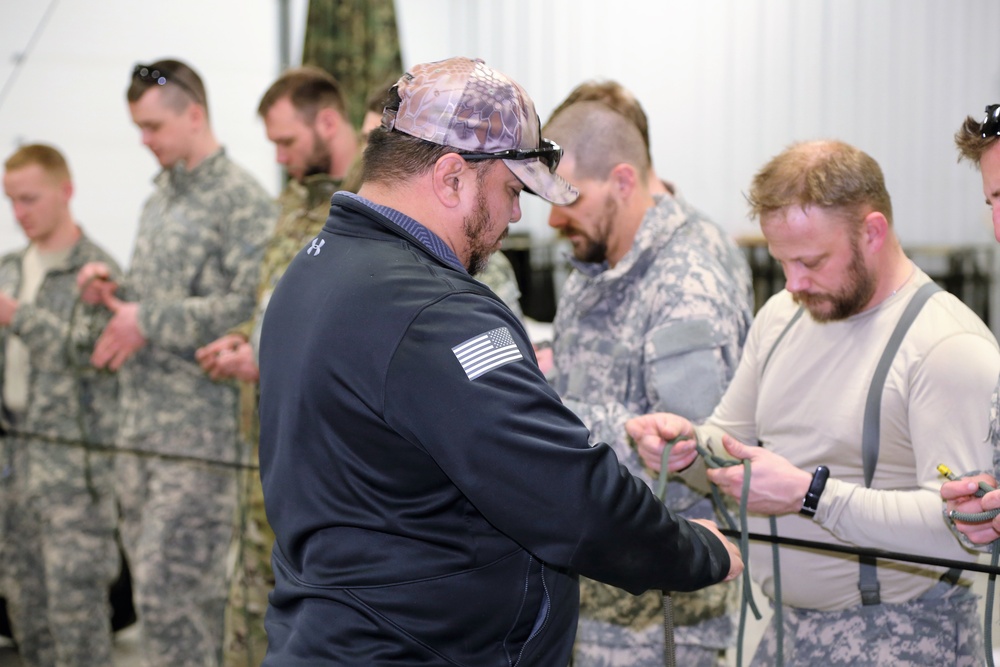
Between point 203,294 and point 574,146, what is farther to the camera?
point 203,294

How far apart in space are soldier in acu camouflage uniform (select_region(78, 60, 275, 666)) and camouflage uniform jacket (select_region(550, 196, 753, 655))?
1.31m

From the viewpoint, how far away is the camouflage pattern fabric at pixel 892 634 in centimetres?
171

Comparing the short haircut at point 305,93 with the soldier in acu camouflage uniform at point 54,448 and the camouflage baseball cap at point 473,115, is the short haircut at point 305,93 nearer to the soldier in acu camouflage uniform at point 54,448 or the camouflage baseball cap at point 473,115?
the soldier in acu camouflage uniform at point 54,448

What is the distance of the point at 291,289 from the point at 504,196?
0.33 m

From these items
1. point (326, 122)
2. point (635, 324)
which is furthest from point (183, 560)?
point (635, 324)

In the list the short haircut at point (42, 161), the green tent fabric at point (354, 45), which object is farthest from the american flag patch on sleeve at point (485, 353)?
the green tent fabric at point (354, 45)

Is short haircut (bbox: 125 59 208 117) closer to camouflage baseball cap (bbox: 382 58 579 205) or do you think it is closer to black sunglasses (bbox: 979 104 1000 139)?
camouflage baseball cap (bbox: 382 58 579 205)

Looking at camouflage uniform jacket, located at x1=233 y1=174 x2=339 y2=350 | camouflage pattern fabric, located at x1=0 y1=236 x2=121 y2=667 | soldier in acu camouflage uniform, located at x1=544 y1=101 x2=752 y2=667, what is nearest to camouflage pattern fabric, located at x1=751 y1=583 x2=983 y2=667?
soldier in acu camouflage uniform, located at x1=544 y1=101 x2=752 y2=667

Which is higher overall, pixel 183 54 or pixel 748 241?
pixel 183 54

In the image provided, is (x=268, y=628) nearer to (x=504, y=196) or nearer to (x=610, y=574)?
(x=610, y=574)

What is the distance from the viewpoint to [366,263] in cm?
143

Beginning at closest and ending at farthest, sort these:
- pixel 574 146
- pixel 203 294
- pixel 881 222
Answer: pixel 881 222 → pixel 574 146 → pixel 203 294

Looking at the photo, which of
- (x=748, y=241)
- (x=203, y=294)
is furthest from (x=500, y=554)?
(x=748, y=241)

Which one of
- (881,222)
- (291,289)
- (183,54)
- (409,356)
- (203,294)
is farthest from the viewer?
(183,54)
